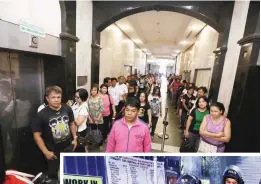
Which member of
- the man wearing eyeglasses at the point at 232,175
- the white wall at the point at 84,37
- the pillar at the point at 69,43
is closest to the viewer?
the man wearing eyeglasses at the point at 232,175

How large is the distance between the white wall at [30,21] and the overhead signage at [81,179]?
188 centimetres

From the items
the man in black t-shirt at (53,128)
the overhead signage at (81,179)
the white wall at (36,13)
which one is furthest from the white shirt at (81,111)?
the overhead signage at (81,179)

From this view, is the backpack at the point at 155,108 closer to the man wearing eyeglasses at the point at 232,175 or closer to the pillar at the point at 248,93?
the pillar at the point at 248,93

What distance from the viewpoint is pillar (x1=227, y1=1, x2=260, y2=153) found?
2.35 metres

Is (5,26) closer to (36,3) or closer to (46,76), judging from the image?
(36,3)

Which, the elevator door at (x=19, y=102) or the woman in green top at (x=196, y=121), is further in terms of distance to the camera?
the woman in green top at (x=196, y=121)

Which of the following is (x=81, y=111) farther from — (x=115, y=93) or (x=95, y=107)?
(x=115, y=93)

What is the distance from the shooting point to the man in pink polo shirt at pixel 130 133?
5.30 feet

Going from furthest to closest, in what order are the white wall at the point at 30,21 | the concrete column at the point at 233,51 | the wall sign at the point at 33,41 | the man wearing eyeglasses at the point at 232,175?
the concrete column at the point at 233,51, the wall sign at the point at 33,41, the white wall at the point at 30,21, the man wearing eyeglasses at the point at 232,175

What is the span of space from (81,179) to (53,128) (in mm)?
1431

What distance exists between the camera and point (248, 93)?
8.07 ft

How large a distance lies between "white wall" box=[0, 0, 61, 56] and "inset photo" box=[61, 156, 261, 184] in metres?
1.92

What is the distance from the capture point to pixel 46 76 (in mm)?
2877

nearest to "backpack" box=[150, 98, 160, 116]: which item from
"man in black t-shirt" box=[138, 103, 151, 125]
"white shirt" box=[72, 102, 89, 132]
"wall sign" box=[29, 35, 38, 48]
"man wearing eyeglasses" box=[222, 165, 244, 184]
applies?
"man in black t-shirt" box=[138, 103, 151, 125]
